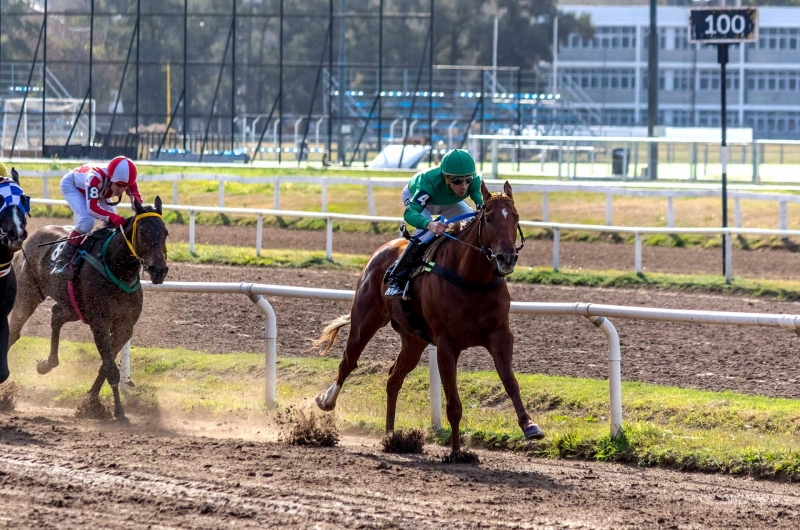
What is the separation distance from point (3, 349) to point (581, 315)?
3.62 metres

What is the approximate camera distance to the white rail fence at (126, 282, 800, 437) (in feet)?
20.4

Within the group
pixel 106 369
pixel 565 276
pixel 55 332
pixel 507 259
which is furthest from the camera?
pixel 565 276

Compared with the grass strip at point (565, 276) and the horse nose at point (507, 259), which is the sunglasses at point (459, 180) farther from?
the grass strip at point (565, 276)

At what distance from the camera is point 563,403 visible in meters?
7.64

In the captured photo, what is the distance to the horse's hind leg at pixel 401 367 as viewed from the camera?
6895mm

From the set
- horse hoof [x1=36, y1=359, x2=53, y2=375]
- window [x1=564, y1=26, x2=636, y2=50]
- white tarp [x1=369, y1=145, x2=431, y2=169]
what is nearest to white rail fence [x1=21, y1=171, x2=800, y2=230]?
white tarp [x1=369, y1=145, x2=431, y2=169]

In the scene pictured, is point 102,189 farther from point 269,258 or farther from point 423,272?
point 269,258

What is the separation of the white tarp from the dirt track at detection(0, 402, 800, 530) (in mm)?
23932

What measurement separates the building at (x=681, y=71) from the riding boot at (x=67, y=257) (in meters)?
47.5

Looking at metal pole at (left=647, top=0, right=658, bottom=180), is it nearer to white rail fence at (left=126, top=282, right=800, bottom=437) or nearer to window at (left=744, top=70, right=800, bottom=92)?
white rail fence at (left=126, top=282, right=800, bottom=437)

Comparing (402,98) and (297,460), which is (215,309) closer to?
(297,460)

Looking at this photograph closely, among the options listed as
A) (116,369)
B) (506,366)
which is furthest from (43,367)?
(506,366)

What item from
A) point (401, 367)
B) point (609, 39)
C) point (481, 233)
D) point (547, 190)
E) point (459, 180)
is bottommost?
point (401, 367)

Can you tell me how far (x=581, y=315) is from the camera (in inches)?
257
